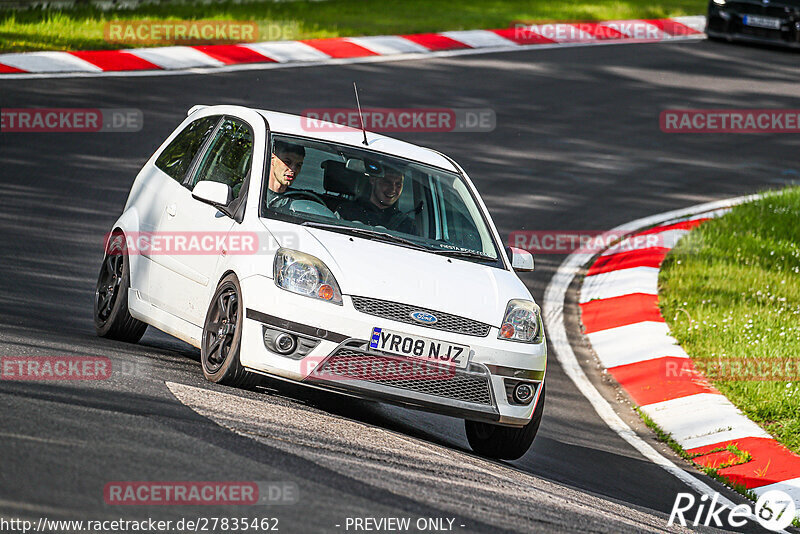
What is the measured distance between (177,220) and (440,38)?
12.9m

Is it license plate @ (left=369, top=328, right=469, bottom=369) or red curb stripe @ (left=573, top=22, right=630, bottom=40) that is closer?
license plate @ (left=369, top=328, right=469, bottom=369)

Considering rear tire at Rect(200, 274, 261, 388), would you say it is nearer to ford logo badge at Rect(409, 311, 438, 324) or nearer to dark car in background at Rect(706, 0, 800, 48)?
ford logo badge at Rect(409, 311, 438, 324)

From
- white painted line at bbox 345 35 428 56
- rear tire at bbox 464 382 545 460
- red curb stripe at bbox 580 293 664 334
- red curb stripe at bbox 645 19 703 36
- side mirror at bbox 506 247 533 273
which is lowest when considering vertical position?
red curb stripe at bbox 580 293 664 334

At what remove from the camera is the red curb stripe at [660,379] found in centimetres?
978

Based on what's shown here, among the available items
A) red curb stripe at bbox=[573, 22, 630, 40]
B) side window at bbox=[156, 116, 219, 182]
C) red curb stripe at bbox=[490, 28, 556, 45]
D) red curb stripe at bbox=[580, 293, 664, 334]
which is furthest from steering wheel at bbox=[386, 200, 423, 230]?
red curb stripe at bbox=[573, 22, 630, 40]

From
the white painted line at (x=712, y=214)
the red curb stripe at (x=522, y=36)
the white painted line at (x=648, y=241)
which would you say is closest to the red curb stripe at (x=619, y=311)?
the white painted line at (x=648, y=241)

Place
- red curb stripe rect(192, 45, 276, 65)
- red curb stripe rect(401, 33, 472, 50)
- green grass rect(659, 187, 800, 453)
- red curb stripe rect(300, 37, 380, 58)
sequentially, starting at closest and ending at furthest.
Answer: green grass rect(659, 187, 800, 453), red curb stripe rect(192, 45, 276, 65), red curb stripe rect(300, 37, 380, 58), red curb stripe rect(401, 33, 472, 50)

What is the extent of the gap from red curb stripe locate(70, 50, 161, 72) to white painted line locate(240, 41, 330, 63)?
1.98 meters

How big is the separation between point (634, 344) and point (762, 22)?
42.1 feet

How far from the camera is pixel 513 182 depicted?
14.6 meters

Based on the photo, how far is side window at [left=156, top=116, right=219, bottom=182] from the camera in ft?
28.2

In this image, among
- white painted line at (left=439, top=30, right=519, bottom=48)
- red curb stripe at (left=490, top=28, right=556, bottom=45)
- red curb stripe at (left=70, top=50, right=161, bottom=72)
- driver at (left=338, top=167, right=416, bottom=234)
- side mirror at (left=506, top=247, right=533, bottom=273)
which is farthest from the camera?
red curb stripe at (left=490, top=28, right=556, bottom=45)

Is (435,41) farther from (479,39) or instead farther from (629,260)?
(629,260)

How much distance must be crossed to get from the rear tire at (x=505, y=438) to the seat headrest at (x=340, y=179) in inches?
65.0
